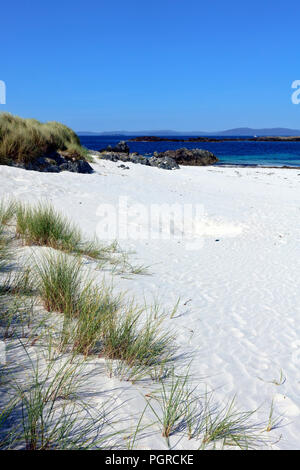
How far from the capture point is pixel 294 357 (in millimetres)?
3385

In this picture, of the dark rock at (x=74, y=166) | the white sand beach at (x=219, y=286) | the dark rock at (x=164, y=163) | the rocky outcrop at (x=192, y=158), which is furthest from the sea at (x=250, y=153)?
the white sand beach at (x=219, y=286)

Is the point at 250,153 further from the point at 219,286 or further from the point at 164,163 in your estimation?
the point at 219,286

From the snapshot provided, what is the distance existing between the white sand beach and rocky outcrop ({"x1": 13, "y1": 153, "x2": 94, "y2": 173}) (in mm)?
673

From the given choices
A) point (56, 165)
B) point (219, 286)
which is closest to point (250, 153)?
point (56, 165)

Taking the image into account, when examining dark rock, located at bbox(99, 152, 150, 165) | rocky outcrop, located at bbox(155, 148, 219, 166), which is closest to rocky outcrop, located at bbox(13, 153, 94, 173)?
dark rock, located at bbox(99, 152, 150, 165)

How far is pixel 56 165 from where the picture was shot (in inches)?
535

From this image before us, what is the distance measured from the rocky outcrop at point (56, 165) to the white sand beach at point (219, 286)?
0.67 m

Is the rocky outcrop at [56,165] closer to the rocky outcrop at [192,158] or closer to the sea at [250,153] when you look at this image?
the rocky outcrop at [192,158]

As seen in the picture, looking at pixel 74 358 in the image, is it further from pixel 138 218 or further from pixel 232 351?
pixel 138 218

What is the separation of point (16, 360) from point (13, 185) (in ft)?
27.7

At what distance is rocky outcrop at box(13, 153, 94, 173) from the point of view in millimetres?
12844

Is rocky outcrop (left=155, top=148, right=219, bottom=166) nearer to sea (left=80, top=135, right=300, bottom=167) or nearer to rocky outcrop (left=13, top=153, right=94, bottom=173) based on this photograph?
sea (left=80, top=135, right=300, bottom=167)

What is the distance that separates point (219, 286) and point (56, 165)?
33.6ft
